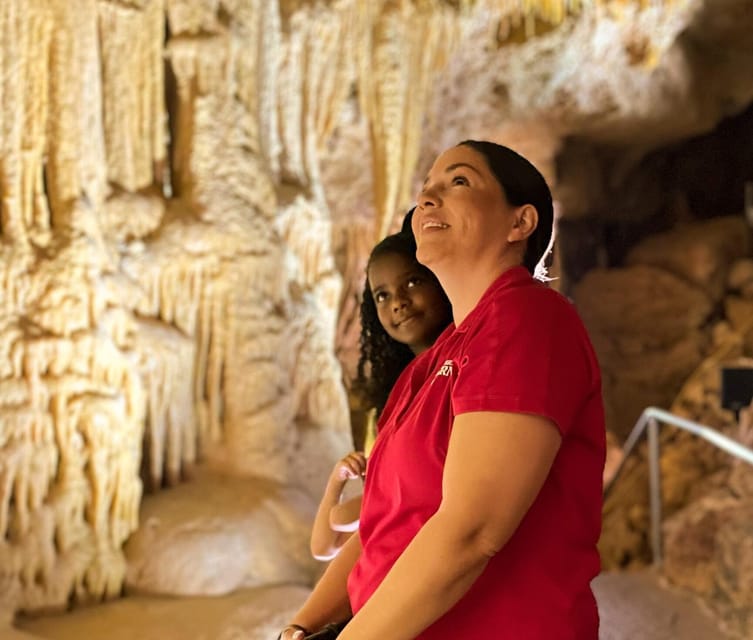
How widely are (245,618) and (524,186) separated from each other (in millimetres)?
2710

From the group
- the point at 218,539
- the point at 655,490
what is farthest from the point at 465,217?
the point at 655,490

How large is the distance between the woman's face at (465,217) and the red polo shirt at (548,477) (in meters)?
0.07

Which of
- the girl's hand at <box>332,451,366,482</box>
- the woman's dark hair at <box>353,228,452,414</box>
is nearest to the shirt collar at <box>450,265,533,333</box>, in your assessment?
the girl's hand at <box>332,451,366,482</box>

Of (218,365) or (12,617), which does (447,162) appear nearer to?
(12,617)

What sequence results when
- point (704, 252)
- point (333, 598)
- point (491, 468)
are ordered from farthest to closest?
point (704, 252), point (333, 598), point (491, 468)

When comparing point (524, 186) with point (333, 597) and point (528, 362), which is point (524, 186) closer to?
point (528, 362)

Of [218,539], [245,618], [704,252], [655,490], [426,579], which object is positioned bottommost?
[245,618]

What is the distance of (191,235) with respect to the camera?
3.99 m

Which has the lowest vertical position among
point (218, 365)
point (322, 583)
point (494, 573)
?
point (218, 365)

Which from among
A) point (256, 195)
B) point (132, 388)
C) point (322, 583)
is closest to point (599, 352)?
point (256, 195)

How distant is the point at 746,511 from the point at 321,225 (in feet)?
8.59

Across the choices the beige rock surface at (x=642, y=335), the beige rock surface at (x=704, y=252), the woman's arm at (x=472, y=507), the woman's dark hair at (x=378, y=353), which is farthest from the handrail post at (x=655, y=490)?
the beige rock surface at (x=704, y=252)

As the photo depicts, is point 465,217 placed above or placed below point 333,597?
above

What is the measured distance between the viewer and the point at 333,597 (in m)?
1.35
